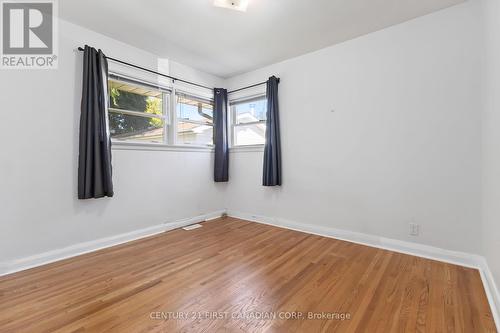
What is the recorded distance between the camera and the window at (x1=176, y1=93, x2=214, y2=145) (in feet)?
11.2

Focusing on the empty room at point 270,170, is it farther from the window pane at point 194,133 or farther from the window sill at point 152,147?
the window pane at point 194,133

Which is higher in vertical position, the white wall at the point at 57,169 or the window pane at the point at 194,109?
the window pane at the point at 194,109

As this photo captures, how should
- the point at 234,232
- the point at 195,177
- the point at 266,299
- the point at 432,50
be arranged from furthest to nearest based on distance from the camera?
1. the point at 195,177
2. the point at 234,232
3. the point at 432,50
4. the point at 266,299

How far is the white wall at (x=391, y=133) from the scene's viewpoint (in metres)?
2.03

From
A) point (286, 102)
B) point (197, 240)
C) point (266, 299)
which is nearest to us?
point (266, 299)

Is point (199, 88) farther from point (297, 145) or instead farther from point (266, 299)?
point (266, 299)

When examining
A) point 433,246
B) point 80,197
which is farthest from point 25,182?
point 433,246

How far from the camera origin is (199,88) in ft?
11.8

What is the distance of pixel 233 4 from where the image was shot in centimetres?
199

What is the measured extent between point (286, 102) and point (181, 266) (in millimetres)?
2538

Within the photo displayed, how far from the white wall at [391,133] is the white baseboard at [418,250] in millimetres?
66

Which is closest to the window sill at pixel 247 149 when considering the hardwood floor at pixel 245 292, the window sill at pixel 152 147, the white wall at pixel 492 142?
the window sill at pixel 152 147

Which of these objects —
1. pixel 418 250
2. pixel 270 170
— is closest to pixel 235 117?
pixel 270 170

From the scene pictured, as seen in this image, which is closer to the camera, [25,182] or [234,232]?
[25,182]
